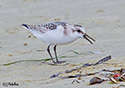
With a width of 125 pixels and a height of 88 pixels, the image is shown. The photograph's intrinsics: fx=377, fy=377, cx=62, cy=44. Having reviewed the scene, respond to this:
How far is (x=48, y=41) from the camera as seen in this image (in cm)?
625

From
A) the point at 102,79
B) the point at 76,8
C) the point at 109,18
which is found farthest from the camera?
the point at 76,8

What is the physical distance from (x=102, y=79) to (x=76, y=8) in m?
5.74

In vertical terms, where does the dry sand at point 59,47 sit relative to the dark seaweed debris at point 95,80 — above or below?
above

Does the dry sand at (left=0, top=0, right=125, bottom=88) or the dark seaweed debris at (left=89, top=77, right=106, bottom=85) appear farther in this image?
the dry sand at (left=0, top=0, right=125, bottom=88)

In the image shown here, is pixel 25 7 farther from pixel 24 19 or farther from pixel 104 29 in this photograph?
pixel 104 29

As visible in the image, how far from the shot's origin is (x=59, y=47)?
7348mm

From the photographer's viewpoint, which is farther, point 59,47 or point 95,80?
point 59,47

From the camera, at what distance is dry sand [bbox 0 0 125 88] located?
17.8 ft

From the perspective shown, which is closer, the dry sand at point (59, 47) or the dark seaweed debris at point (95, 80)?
the dark seaweed debris at point (95, 80)

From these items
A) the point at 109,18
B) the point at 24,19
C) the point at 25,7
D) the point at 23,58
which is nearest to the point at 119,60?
the point at 23,58

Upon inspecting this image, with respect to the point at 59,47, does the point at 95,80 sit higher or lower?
lower

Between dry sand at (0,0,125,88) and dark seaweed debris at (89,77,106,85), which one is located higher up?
dry sand at (0,0,125,88)

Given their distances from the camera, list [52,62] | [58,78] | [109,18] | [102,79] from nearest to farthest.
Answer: [102,79] → [58,78] → [52,62] → [109,18]

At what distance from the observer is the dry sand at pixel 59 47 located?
214 inches
